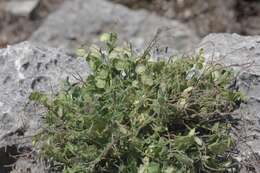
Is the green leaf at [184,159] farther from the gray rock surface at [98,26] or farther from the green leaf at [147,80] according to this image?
the gray rock surface at [98,26]

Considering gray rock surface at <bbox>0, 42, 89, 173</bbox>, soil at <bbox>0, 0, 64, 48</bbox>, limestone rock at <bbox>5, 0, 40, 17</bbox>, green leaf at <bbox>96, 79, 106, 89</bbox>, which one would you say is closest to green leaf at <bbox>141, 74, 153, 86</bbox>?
green leaf at <bbox>96, 79, 106, 89</bbox>

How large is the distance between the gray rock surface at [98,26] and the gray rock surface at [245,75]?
Result: 5.66ft

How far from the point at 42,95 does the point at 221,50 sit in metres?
0.86

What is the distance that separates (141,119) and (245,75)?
57cm

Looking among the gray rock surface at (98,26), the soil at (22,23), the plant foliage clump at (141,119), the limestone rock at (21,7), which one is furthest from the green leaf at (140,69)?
the limestone rock at (21,7)

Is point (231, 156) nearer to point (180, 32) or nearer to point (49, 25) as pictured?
point (180, 32)

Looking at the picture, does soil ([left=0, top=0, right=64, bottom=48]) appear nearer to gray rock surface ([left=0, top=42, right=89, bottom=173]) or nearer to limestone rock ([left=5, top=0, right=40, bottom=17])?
limestone rock ([left=5, top=0, right=40, bottom=17])

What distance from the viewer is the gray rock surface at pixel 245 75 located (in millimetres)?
2561

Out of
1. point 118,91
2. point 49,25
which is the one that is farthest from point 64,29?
point 118,91

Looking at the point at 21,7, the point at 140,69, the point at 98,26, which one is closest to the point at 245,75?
the point at 140,69

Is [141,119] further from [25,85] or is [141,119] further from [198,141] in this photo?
[25,85]

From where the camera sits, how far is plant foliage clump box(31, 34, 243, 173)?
7.73 feet

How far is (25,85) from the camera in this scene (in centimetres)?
280

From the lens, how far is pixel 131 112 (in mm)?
2426
